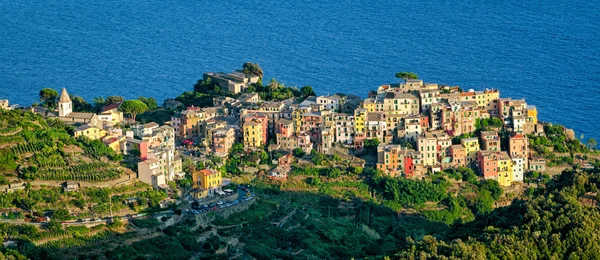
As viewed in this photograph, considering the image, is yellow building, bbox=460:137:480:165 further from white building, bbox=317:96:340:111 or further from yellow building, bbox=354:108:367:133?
white building, bbox=317:96:340:111

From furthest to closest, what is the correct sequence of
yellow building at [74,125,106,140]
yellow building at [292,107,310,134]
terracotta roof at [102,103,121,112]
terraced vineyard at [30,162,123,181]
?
terracotta roof at [102,103,121,112]
yellow building at [292,107,310,134]
yellow building at [74,125,106,140]
terraced vineyard at [30,162,123,181]

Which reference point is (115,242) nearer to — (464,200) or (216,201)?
(216,201)

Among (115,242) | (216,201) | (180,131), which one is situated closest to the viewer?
(115,242)

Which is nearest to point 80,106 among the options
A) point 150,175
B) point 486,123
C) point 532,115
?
point 150,175

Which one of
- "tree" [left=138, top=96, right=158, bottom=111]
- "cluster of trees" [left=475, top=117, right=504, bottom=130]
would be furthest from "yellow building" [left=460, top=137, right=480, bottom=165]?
"tree" [left=138, top=96, right=158, bottom=111]

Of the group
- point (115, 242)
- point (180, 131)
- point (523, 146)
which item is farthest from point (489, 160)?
point (115, 242)
